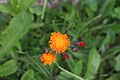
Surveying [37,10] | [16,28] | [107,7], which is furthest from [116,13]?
[16,28]

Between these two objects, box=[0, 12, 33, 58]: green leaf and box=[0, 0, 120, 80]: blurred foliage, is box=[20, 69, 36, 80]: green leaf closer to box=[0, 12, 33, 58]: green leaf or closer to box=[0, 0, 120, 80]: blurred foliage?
box=[0, 0, 120, 80]: blurred foliage

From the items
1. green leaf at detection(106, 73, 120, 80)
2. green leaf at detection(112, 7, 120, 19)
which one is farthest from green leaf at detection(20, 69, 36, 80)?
green leaf at detection(112, 7, 120, 19)

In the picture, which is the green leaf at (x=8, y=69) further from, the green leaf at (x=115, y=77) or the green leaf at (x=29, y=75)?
the green leaf at (x=115, y=77)

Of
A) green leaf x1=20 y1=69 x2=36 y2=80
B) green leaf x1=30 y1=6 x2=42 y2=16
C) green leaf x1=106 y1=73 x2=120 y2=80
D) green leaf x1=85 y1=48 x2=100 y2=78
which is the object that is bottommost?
green leaf x1=106 y1=73 x2=120 y2=80

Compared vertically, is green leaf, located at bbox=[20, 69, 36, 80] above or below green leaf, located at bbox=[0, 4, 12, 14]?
below

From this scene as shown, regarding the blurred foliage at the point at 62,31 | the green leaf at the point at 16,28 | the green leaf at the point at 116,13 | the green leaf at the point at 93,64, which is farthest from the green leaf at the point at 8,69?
the green leaf at the point at 116,13

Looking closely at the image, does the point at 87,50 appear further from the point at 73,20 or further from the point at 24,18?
the point at 24,18

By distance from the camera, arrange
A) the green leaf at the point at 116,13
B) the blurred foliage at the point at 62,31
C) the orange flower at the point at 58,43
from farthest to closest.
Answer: the green leaf at the point at 116,13 → the blurred foliage at the point at 62,31 → the orange flower at the point at 58,43

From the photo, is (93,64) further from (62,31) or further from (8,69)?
(8,69)
